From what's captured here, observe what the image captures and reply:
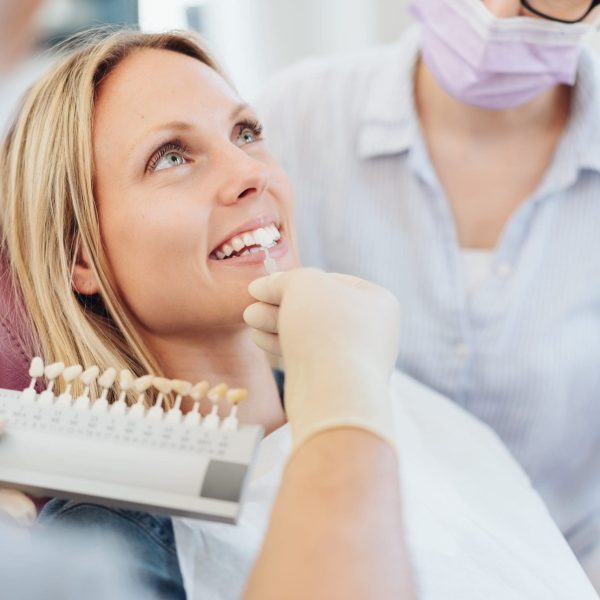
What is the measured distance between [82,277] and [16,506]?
38 centimetres

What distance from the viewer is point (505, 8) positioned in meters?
1.28

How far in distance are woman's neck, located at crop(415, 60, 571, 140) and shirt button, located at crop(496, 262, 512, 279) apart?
251 millimetres

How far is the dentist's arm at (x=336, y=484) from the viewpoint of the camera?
656 mm

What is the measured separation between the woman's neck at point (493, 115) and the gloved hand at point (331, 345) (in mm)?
715

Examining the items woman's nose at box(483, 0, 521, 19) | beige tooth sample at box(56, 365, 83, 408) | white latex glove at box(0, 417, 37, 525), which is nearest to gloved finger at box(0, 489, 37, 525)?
white latex glove at box(0, 417, 37, 525)

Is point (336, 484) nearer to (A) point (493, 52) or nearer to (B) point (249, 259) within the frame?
(B) point (249, 259)

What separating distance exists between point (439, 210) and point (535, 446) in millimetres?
498

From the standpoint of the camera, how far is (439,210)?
58.7 inches

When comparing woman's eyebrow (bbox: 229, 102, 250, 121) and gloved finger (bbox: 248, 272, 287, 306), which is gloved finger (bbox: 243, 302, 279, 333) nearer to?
gloved finger (bbox: 248, 272, 287, 306)

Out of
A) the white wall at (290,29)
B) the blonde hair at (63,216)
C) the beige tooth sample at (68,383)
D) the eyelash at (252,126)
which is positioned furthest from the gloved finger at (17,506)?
the white wall at (290,29)

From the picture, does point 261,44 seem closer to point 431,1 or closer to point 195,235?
point 431,1

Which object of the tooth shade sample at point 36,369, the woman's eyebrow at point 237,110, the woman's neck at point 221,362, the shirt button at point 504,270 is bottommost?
the shirt button at point 504,270

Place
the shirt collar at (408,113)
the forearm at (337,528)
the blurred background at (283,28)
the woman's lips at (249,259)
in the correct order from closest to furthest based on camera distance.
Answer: the forearm at (337,528) < the woman's lips at (249,259) < the shirt collar at (408,113) < the blurred background at (283,28)

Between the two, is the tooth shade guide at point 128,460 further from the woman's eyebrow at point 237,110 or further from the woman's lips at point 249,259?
the woman's eyebrow at point 237,110
